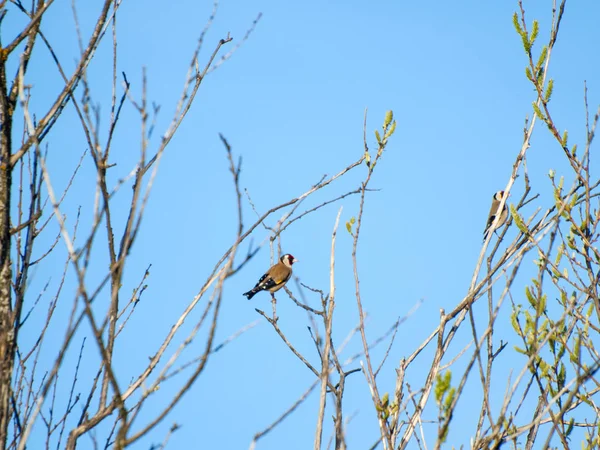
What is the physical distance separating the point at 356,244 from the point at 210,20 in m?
1.17

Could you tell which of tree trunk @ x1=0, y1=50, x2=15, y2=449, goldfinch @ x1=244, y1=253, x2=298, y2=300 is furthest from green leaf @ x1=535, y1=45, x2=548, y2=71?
goldfinch @ x1=244, y1=253, x2=298, y2=300

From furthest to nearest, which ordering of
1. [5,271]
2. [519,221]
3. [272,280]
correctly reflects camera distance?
[272,280], [519,221], [5,271]

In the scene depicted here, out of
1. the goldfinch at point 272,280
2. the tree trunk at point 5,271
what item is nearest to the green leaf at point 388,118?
the tree trunk at point 5,271

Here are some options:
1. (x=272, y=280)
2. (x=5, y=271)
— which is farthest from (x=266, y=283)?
(x=5, y=271)

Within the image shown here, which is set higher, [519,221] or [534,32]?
[534,32]

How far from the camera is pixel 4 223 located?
2057mm

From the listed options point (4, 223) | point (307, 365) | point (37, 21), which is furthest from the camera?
point (307, 365)

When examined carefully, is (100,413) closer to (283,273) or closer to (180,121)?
(180,121)

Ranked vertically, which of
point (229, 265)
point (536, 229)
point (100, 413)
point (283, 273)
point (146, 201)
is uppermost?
point (283, 273)

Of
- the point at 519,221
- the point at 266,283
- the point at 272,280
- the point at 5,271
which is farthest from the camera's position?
the point at 266,283

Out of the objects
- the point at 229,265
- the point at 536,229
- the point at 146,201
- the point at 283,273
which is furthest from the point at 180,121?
the point at 283,273

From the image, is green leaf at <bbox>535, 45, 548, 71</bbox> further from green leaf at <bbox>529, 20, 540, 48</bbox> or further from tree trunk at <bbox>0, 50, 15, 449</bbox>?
tree trunk at <bbox>0, 50, 15, 449</bbox>

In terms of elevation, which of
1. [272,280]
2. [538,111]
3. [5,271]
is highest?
[272,280]

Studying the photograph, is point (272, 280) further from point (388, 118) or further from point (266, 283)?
point (388, 118)
